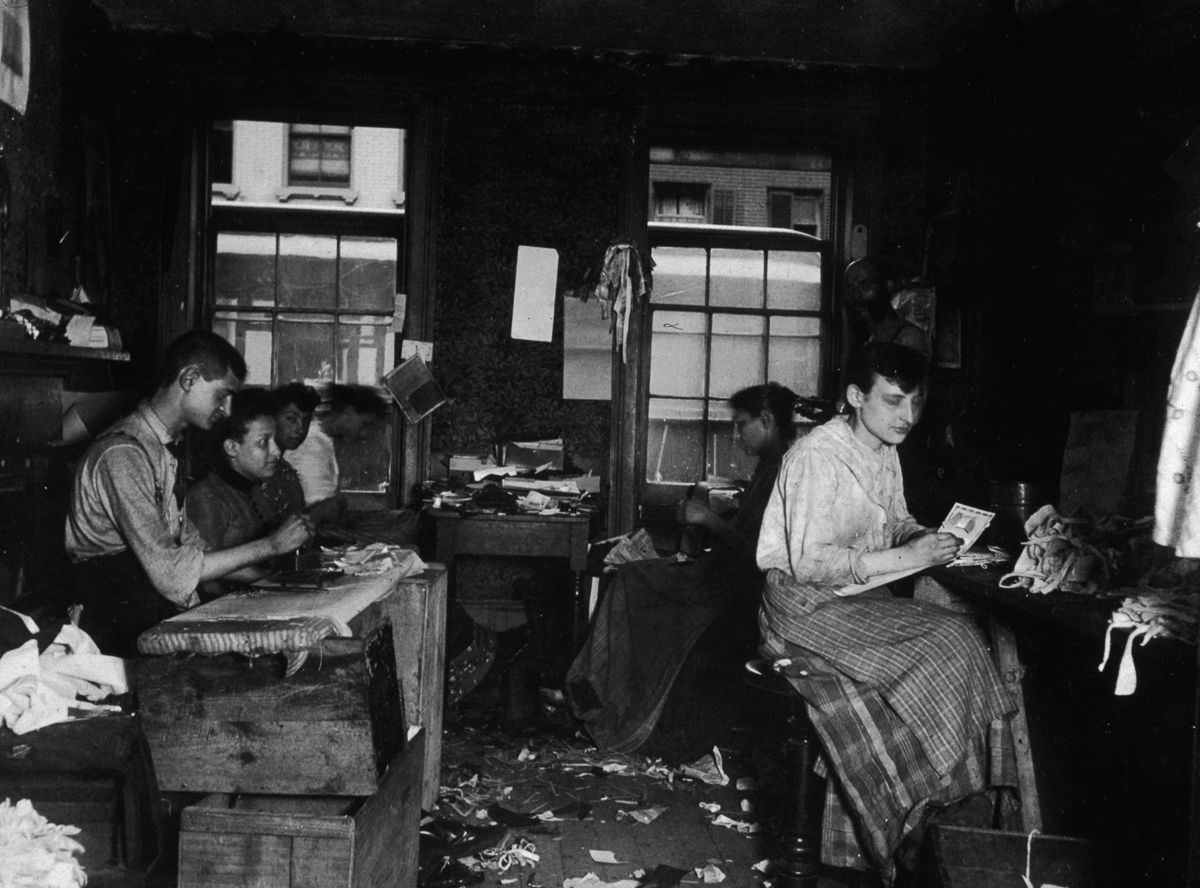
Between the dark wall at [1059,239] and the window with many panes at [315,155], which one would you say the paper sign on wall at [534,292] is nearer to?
the dark wall at [1059,239]

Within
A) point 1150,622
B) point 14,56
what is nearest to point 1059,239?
point 1150,622

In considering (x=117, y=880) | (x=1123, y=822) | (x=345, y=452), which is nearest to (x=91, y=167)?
(x=345, y=452)

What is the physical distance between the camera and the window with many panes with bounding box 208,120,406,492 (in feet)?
20.9

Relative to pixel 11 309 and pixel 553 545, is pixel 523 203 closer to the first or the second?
pixel 553 545

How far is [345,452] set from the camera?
21.1 feet

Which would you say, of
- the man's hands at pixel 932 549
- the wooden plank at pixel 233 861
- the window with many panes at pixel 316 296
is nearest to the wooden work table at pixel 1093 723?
the man's hands at pixel 932 549

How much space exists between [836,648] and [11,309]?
3349mm

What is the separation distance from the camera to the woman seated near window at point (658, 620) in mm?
4684

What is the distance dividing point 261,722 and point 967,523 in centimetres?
246

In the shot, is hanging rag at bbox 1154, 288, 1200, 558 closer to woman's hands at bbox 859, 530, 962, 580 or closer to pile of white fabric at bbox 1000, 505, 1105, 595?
pile of white fabric at bbox 1000, 505, 1105, 595

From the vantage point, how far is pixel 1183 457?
2074 mm

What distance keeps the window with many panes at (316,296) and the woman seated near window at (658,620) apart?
6.98ft

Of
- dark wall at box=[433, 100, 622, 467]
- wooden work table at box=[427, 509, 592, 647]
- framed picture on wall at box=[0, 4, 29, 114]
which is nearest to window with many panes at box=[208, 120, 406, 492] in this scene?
dark wall at box=[433, 100, 622, 467]

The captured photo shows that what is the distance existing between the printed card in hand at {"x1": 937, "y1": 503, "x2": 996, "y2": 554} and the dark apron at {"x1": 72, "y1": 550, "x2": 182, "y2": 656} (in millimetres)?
2636
